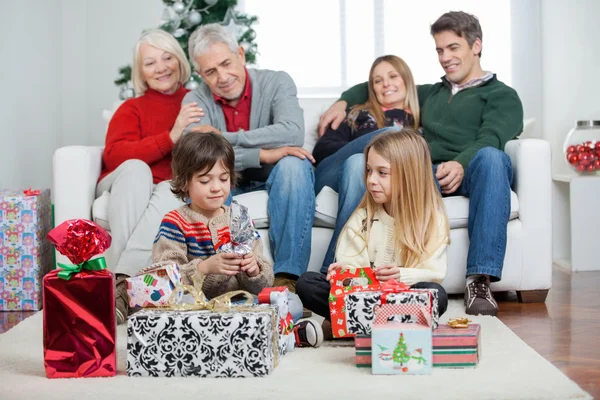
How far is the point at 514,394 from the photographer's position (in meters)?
1.66

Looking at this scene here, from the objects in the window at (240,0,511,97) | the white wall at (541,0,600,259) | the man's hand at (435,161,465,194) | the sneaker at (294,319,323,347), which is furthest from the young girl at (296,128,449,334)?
the window at (240,0,511,97)

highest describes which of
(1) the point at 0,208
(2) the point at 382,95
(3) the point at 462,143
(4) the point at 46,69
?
(4) the point at 46,69

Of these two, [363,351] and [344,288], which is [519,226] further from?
[363,351]

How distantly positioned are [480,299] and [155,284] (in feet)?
3.57

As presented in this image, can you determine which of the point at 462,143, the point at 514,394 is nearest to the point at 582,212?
the point at 462,143

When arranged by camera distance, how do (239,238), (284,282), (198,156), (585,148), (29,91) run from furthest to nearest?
(29,91)
(585,148)
(284,282)
(198,156)
(239,238)

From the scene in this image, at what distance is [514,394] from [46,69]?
3863 millimetres

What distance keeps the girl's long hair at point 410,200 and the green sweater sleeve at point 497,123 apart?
0.48 m

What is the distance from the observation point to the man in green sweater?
2.75m

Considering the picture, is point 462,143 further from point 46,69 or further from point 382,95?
point 46,69

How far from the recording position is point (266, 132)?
3.04 m

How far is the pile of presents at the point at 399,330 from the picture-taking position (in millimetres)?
1847

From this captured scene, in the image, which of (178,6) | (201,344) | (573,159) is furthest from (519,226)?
(178,6)

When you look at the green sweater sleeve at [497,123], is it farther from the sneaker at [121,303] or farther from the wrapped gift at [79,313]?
the wrapped gift at [79,313]
